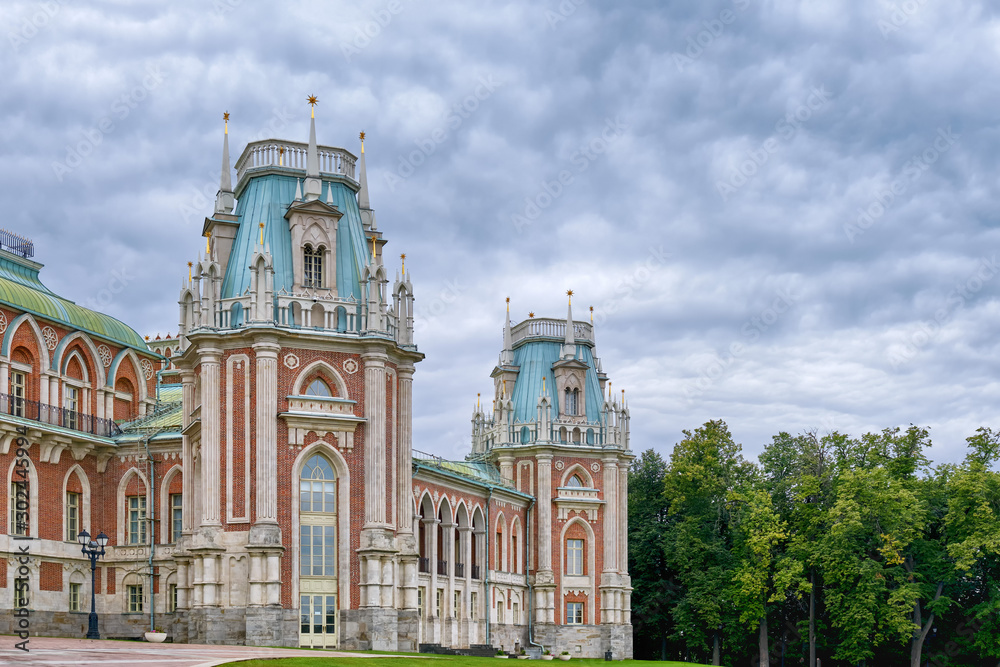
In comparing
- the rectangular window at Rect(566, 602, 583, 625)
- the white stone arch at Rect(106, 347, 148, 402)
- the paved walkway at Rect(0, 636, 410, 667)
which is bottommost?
the rectangular window at Rect(566, 602, 583, 625)

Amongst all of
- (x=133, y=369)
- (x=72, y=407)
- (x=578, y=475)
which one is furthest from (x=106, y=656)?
(x=578, y=475)

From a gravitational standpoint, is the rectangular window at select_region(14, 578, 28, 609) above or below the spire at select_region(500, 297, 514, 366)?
below

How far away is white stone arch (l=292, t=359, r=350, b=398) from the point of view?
159 ft

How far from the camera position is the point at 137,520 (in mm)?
55812

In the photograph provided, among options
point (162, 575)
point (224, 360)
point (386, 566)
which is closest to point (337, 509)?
point (386, 566)

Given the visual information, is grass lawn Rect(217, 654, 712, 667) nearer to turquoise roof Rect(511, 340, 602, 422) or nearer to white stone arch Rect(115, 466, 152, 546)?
white stone arch Rect(115, 466, 152, 546)

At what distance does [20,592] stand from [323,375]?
15.5m

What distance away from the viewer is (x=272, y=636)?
149ft

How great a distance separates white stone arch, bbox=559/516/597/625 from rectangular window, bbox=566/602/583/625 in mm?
273

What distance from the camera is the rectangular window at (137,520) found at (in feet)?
182

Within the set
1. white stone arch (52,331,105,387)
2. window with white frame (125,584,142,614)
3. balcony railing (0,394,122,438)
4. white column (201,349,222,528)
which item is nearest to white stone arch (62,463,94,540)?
balcony railing (0,394,122,438)

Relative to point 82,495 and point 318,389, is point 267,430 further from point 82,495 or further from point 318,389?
point 82,495

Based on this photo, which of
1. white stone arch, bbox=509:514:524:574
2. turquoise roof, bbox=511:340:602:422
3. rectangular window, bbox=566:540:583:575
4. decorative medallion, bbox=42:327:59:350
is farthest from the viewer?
turquoise roof, bbox=511:340:602:422

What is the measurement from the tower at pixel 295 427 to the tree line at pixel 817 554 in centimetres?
2824
